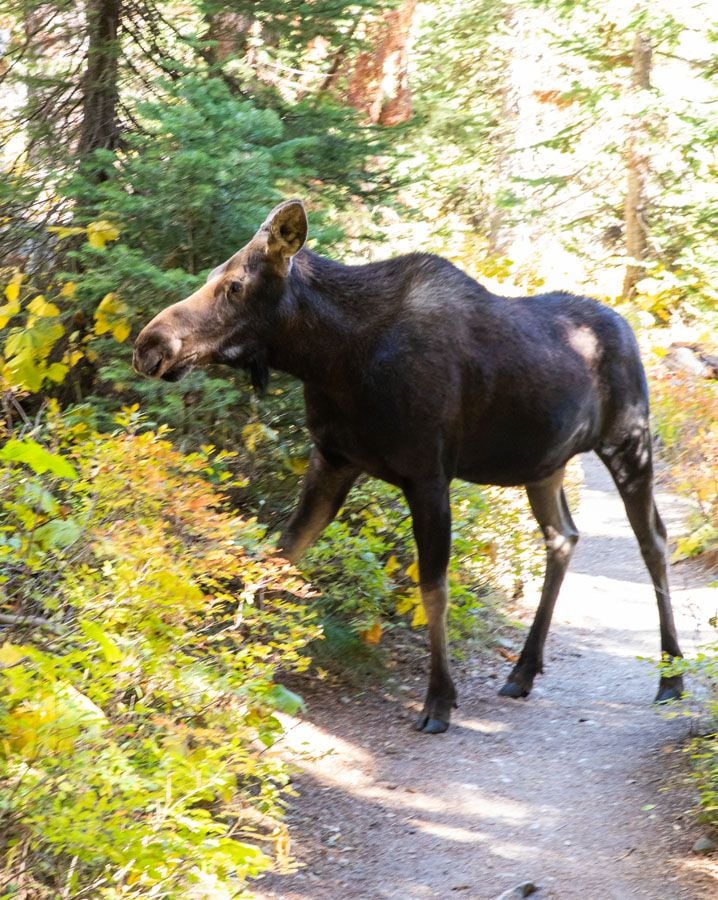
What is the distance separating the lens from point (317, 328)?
670cm

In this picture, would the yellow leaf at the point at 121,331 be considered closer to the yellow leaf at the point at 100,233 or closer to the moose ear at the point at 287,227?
the yellow leaf at the point at 100,233

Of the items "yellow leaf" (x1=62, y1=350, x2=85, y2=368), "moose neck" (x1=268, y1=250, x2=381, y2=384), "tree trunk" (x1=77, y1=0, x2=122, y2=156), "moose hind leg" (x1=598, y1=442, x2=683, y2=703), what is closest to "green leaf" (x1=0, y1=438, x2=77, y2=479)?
"moose neck" (x1=268, y1=250, x2=381, y2=384)

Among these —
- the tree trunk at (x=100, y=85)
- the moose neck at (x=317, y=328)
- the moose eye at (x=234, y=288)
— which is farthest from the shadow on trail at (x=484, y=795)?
the tree trunk at (x=100, y=85)

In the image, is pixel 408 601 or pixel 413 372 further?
pixel 408 601

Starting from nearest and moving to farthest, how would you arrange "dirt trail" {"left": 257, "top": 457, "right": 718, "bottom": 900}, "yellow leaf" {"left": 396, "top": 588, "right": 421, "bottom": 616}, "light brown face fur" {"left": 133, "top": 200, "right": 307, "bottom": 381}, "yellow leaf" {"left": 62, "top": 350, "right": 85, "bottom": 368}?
"dirt trail" {"left": 257, "top": 457, "right": 718, "bottom": 900} < "light brown face fur" {"left": 133, "top": 200, "right": 307, "bottom": 381} < "yellow leaf" {"left": 62, "top": 350, "right": 85, "bottom": 368} < "yellow leaf" {"left": 396, "top": 588, "right": 421, "bottom": 616}

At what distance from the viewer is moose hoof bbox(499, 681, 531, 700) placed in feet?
25.5

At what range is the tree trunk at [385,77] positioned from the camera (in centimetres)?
1202

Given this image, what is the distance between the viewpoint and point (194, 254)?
7445 millimetres

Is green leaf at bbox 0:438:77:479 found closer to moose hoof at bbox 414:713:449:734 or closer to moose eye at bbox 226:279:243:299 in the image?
moose eye at bbox 226:279:243:299

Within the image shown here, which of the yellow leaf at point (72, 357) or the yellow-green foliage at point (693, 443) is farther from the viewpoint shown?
the yellow-green foliage at point (693, 443)

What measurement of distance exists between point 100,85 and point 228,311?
3.07m

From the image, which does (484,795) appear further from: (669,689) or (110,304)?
(110,304)

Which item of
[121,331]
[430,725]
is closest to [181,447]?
[121,331]

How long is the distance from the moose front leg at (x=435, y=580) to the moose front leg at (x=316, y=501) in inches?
18.6
